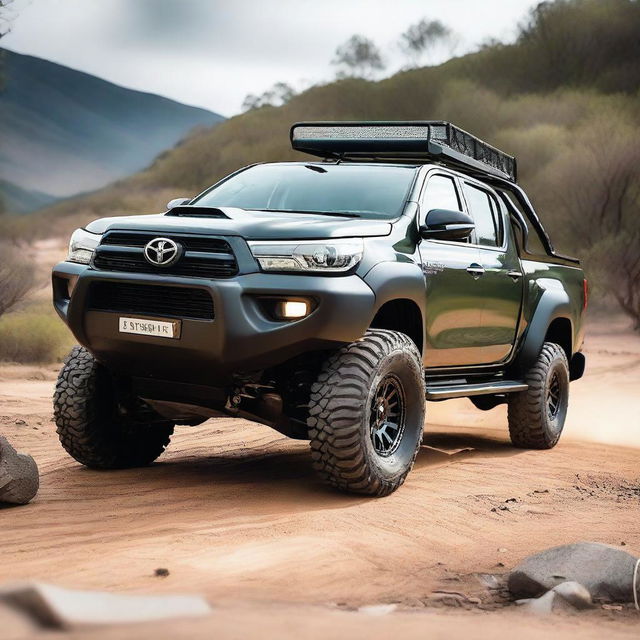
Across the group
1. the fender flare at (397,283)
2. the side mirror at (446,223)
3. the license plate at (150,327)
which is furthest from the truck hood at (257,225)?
the license plate at (150,327)

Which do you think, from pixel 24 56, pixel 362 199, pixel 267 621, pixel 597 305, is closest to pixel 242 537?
pixel 267 621

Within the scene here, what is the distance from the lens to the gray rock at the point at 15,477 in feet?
19.8

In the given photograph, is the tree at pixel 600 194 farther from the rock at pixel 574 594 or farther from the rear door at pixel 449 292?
the rock at pixel 574 594

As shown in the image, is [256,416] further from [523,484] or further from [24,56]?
[24,56]

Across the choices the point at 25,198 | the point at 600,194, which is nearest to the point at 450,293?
the point at 600,194

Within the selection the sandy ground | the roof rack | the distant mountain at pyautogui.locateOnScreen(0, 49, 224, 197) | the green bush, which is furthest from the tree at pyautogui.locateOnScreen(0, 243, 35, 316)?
the distant mountain at pyautogui.locateOnScreen(0, 49, 224, 197)

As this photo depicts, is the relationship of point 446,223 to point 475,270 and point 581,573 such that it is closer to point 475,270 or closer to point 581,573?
point 475,270

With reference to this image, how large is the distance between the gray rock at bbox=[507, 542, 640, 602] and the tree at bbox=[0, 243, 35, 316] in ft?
55.6

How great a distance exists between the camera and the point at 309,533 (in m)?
5.36

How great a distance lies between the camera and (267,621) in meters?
3.31

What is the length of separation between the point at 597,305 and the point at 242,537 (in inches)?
900

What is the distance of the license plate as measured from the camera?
5.98 m

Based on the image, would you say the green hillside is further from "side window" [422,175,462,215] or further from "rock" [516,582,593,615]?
"rock" [516,582,593,615]

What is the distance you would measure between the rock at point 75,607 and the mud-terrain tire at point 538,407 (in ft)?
20.2
